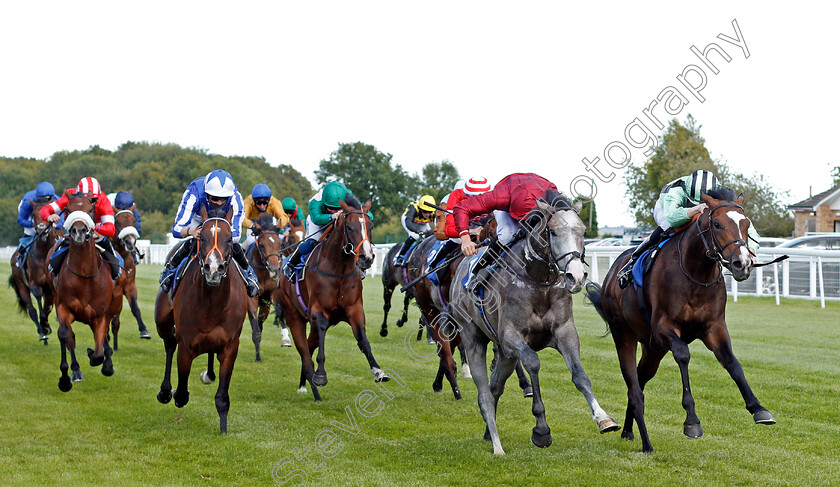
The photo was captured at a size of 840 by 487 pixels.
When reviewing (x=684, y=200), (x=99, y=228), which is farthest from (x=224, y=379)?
(x=684, y=200)

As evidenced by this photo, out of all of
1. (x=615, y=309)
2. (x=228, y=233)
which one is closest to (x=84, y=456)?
(x=228, y=233)

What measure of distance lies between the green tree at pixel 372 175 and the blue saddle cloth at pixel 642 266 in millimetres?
50517

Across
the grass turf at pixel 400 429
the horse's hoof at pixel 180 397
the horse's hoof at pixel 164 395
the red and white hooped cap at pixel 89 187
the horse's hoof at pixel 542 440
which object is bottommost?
the grass turf at pixel 400 429

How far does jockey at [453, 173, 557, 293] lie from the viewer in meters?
5.98

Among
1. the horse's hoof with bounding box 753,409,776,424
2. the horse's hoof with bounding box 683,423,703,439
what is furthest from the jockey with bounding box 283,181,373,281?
the horse's hoof with bounding box 753,409,776,424

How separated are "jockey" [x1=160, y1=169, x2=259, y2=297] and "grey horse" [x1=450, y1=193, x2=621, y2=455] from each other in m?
2.33

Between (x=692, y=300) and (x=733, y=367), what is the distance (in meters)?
0.57

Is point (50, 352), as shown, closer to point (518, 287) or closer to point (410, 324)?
point (410, 324)

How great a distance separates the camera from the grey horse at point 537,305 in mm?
5203

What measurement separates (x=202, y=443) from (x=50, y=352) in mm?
6797

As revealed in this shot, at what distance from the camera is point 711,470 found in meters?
5.38

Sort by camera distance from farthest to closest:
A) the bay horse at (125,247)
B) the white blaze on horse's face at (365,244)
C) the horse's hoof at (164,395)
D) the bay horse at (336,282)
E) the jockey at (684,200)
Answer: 1. the bay horse at (125,247)
2. the bay horse at (336,282)
3. the white blaze on horse's face at (365,244)
4. the horse's hoof at (164,395)
5. the jockey at (684,200)

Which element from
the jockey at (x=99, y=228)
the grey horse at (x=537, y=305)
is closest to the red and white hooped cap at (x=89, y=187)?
the jockey at (x=99, y=228)

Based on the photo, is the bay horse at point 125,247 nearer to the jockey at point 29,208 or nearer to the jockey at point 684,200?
the jockey at point 29,208
